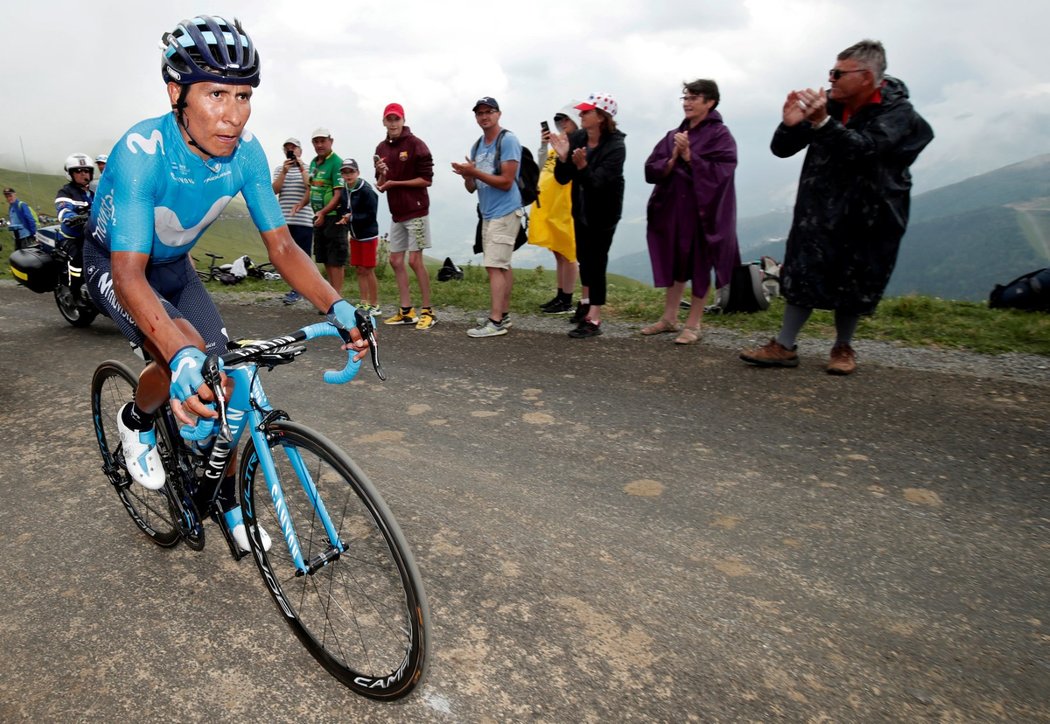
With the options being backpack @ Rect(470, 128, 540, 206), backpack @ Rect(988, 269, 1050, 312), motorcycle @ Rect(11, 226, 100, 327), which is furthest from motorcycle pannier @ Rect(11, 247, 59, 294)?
backpack @ Rect(988, 269, 1050, 312)

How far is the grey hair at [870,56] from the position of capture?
508 cm

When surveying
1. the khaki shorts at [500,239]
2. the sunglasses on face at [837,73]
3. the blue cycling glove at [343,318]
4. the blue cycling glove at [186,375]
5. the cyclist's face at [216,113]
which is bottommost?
the blue cycling glove at [186,375]

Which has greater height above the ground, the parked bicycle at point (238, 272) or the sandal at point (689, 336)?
the parked bicycle at point (238, 272)

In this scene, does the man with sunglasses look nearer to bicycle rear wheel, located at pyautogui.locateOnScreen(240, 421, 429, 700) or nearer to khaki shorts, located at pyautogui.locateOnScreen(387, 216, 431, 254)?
khaki shorts, located at pyautogui.locateOnScreen(387, 216, 431, 254)

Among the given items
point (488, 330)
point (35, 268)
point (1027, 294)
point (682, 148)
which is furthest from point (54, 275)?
point (1027, 294)

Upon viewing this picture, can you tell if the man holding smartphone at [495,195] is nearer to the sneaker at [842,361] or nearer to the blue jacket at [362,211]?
the blue jacket at [362,211]

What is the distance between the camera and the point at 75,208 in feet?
25.7

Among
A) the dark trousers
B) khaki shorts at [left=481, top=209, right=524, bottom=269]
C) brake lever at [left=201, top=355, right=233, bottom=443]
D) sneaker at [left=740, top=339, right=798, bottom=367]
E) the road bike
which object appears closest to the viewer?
brake lever at [left=201, top=355, right=233, bottom=443]

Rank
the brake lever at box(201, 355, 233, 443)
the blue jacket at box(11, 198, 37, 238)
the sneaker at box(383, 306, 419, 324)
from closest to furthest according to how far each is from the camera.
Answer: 1. the brake lever at box(201, 355, 233, 443)
2. the sneaker at box(383, 306, 419, 324)
3. the blue jacket at box(11, 198, 37, 238)

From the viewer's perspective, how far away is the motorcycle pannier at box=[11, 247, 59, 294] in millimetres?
7668

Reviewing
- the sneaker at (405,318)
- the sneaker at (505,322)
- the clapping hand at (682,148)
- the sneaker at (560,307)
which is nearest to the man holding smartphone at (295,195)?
the sneaker at (405,318)

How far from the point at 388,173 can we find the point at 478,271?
175 inches

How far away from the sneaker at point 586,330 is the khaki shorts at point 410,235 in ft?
6.99

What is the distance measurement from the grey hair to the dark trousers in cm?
287
